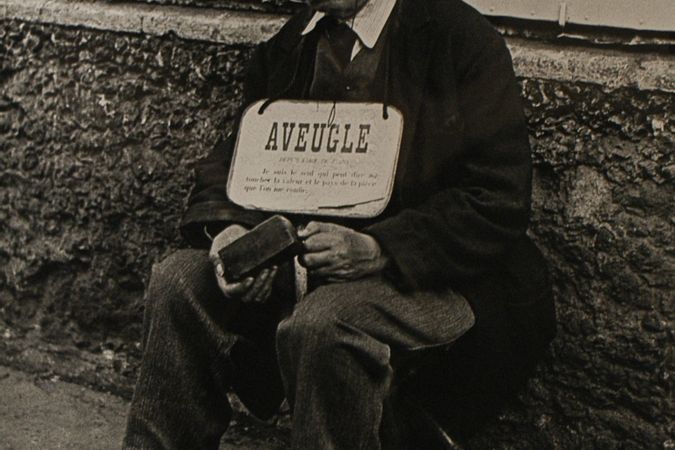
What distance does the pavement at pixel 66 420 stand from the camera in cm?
319

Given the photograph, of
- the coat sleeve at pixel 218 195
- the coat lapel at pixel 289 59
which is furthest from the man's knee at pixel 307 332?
the coat lapel at pixel 289 59

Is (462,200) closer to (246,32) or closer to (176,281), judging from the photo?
(176,281)

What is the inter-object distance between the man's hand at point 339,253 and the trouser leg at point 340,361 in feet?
0.16

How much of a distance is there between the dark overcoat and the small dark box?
0.18 meters

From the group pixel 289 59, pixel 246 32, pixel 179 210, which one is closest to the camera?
pixel 289 59

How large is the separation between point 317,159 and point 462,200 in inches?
13.4

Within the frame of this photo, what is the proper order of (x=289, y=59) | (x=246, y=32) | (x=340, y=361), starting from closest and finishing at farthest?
(x=340, y=361) < (x=289, y=59) < (x=246, y=32)

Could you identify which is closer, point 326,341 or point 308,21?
point 326,341

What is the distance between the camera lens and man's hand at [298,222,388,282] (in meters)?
2.37

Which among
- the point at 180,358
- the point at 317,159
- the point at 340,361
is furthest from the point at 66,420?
the point at 340,361

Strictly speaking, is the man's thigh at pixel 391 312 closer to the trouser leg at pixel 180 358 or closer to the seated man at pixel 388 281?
the seated man at pixel 388 281

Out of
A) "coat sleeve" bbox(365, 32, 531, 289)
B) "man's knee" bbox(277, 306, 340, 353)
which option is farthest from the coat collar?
"man's knee" bbox(277, 306, 340, 353)

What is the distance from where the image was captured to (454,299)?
2465mm

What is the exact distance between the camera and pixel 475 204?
7.87 ft
